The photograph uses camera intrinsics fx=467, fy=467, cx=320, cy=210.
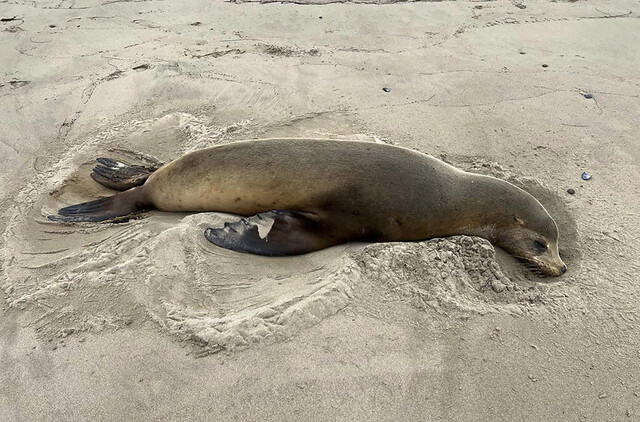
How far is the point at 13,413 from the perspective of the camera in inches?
87.8

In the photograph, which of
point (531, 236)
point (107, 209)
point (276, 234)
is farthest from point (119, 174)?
point (531, 236)

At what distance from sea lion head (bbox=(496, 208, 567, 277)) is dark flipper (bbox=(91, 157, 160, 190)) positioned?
3.14 metres

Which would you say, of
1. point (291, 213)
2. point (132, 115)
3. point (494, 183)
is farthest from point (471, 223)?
point (132, 115)

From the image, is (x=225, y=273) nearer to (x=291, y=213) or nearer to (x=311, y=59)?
(x=291, y=213)

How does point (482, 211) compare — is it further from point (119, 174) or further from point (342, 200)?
point (119, 174)

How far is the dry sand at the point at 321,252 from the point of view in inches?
91.1

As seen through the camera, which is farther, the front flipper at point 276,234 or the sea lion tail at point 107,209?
the sea lion tail at point 107,209

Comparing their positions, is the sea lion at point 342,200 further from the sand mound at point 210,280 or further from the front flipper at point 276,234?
the sand mound at point 210,280

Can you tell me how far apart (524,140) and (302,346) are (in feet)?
11.4

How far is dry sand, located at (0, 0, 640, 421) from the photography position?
231 cm

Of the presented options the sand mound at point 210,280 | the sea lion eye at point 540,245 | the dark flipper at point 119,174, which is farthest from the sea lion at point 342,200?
the dark flipper at point 119,174

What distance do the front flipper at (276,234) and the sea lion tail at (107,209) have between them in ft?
3.15

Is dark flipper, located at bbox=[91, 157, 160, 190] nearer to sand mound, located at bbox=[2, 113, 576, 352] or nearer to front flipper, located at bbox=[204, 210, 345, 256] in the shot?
sand mound, located at bbox=[2, 113, 576, 352]

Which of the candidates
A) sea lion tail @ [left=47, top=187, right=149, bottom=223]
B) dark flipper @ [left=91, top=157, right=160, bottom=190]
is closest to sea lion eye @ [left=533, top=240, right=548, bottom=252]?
sea lion tail @ [left=47, top=187, right=149, bottom=223]
